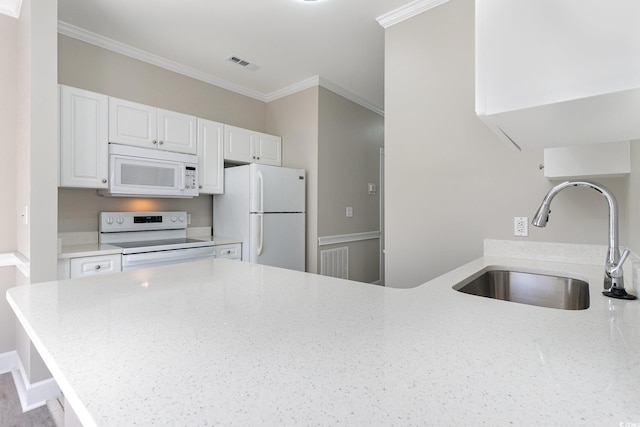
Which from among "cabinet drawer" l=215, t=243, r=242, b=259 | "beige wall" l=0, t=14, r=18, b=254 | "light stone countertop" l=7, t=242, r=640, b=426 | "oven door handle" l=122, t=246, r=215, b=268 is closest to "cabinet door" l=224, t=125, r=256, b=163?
"cabinet drawer" l=215, t=243, r=242, b=259

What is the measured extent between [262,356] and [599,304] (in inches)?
38.0

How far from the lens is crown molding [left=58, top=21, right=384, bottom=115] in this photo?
259cm

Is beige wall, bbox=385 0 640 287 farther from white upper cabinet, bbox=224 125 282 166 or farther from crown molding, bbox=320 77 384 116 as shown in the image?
white upper cabinet, bbox=224 125 282 166

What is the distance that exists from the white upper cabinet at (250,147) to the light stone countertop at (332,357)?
2.52 m

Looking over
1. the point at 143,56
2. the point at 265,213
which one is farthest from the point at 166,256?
the point at 143,56

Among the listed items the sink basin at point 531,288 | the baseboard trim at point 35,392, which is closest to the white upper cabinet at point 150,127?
the baseboard trim at point 35,392

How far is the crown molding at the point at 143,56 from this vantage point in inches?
100

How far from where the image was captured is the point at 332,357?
563mm

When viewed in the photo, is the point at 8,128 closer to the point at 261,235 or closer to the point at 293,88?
the point at 261,235

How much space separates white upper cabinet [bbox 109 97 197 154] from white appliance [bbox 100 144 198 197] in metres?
0.08

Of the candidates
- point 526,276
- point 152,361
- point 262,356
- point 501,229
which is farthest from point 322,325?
point 501,229

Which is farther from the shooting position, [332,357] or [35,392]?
[35,392]

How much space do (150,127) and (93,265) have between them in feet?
4.03

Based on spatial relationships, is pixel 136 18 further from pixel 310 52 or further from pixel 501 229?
pixel 501 229
